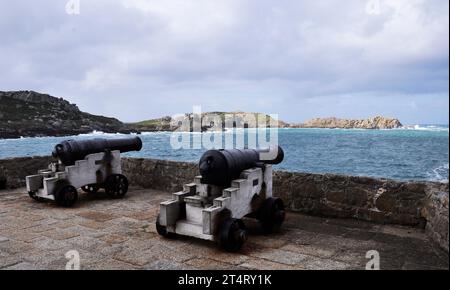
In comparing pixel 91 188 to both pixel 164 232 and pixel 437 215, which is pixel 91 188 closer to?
pixel 164 232

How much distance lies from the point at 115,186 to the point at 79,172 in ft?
2.30

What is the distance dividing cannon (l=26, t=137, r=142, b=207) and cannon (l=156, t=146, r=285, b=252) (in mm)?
2679

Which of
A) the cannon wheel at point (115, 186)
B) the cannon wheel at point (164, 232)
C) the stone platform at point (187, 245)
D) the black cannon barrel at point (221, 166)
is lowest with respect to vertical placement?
the stone platform at point (187, 245)

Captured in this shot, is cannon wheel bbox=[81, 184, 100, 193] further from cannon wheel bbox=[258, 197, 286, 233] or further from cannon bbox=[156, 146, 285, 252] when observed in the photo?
cannon wheel bbox=[258, 197, 286, 233]

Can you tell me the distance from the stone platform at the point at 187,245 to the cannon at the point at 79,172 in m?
0.56

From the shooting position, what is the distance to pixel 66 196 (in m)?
6.62

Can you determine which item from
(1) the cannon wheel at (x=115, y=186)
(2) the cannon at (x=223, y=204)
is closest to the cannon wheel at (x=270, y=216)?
(2) the cannon at (x=223, y=204)

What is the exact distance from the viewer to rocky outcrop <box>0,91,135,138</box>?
7519 cm

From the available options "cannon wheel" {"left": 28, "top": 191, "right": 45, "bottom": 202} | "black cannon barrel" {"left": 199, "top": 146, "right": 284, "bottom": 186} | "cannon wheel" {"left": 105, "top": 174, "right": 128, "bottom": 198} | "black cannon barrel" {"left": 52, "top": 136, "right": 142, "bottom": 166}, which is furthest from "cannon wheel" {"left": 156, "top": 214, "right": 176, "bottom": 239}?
"cannon wheel" {"left": 28, "top": 191, "right": 45, "bottom": 202}

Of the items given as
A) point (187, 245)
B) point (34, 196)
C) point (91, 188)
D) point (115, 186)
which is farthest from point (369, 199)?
point (34, 196)

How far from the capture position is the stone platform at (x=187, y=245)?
13.1 feet

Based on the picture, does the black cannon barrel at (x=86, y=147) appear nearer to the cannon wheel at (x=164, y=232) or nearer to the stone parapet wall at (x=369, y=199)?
the cannon wheel at (x=164, y=232)

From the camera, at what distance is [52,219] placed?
581 cm
